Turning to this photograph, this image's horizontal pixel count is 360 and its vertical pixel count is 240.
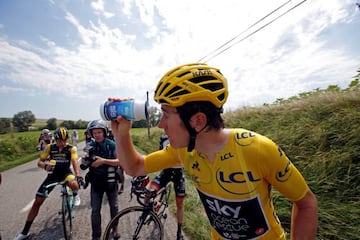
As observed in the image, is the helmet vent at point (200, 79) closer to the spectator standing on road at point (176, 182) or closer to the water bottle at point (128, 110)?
the water bottle at point (128, 110)

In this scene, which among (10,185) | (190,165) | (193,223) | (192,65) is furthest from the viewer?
(10,185)

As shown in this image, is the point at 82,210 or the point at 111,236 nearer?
the point at 111,236

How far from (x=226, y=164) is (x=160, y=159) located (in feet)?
2.16

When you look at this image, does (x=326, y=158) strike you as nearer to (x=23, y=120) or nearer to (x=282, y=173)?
(x=282, y=173)

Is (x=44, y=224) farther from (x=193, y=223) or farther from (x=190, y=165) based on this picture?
(x=190, y=165)

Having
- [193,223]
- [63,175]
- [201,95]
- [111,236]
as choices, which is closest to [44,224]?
[63,175]

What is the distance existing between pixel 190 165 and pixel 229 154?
1.24 ft

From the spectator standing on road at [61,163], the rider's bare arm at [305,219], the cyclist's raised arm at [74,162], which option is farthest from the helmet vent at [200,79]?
the cyclist's raised arm at [74,162]

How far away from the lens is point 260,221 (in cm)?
145

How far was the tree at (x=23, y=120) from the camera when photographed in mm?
50700

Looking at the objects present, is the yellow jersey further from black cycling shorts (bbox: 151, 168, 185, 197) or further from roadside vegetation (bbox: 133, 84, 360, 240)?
black cycling shorts (bbox: 151, 168, 185, 197)

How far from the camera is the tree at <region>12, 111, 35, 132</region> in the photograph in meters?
50.7

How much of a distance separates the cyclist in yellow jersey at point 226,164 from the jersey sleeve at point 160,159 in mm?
285

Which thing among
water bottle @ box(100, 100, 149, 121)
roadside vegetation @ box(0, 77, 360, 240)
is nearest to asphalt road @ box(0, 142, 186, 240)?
roadside vegetation @ box(0, 77, 360, 240)
